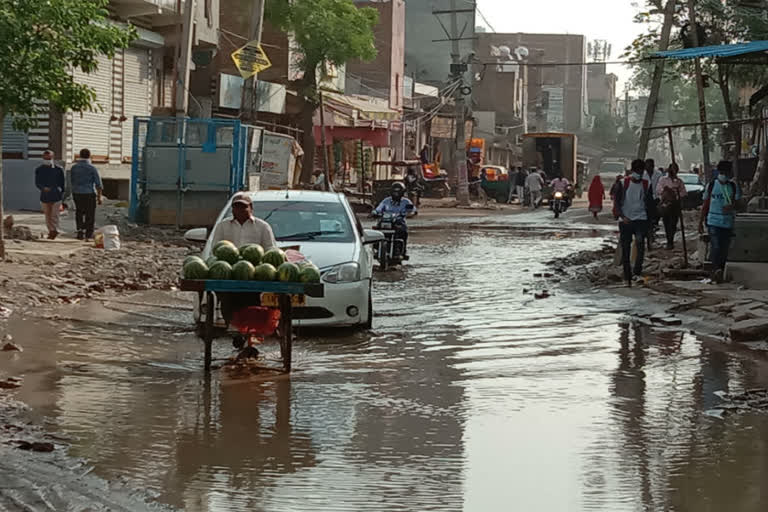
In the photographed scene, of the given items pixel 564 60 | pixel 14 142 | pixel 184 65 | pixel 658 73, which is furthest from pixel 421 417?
pixel 564 60

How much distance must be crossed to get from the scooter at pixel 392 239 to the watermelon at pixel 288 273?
11028mm

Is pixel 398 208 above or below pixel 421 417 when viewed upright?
above

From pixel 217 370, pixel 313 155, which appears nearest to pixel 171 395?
pixel 217 370

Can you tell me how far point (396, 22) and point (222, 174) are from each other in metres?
48.0

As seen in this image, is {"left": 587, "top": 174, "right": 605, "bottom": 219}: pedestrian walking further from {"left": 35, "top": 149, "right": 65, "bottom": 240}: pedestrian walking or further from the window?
the window

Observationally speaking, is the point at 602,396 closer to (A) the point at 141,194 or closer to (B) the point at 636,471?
(B) the point at 636,471

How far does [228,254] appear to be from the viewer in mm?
10648

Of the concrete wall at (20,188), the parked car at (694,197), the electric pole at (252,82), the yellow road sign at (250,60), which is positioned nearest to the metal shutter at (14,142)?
the concrete wall at (20,188)

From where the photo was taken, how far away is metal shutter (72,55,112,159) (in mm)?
33062

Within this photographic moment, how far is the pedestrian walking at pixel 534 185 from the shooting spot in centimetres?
5141

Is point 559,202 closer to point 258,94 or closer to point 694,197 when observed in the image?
point 694,197

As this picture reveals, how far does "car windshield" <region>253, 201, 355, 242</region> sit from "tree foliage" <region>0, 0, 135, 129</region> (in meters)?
3.49

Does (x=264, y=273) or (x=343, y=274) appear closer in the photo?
(x=264, y=273)

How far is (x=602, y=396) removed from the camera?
996 cm
